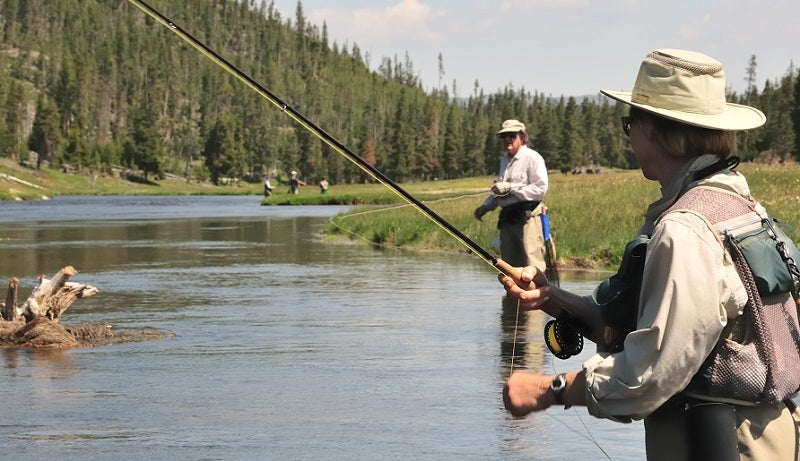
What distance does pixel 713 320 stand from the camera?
10.5 ft

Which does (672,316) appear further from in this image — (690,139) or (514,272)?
(514,272)

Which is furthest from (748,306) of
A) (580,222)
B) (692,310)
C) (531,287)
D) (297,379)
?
(580,222)

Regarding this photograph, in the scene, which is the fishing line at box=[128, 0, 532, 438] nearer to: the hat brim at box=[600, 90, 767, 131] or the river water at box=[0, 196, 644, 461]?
the hat brim at box=[600, 90, 767, 131]

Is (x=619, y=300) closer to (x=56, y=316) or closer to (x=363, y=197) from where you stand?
(x=56, y=316)

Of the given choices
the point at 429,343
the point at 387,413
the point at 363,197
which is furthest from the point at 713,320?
the point at 363,197

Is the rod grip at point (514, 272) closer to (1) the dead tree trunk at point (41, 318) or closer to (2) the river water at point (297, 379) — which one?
(2) the river water at point (297, 379)

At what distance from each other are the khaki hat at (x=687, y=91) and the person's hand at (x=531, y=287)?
69cm

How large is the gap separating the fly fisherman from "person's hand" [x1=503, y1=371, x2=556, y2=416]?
9.70 metres

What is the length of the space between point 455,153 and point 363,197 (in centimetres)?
10704

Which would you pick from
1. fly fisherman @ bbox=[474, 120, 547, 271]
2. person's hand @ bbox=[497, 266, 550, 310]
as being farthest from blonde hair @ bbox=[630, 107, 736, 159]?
fly fisherman @ bbox=[474, 120, 547, 271]

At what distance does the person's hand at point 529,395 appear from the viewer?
3.48 m

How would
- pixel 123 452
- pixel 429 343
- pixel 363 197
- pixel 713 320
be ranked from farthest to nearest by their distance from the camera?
pixel 363 197 < pixel 429 343 < pixel 123 452 < pixel 713 320

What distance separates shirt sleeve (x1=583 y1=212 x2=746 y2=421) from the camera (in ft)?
10.4

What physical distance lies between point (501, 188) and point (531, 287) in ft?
30.5
